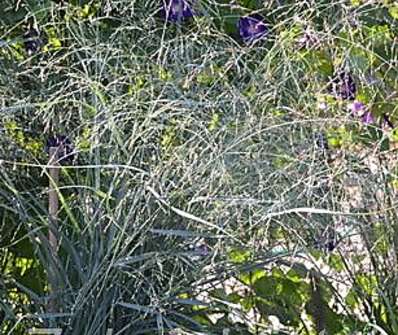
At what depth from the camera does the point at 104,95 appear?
1482 millimetres

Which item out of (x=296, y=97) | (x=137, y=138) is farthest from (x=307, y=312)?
(x=137, y=138)

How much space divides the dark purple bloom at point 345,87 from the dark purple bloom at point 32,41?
0.54 meters

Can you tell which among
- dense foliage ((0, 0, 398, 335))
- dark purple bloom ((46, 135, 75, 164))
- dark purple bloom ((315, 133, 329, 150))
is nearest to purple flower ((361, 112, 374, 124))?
dense foliage ((0, 0, 398, 335))

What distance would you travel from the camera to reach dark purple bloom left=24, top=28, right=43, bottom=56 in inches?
65.7

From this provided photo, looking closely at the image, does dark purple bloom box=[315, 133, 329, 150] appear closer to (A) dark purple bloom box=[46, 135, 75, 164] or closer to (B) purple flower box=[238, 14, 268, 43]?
(B) purple flower box=[238, 14, 268, 43]

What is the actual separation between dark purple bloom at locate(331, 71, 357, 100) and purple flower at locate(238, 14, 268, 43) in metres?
0.17

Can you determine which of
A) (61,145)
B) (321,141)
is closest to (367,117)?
(321,141)

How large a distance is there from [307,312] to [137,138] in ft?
1.71

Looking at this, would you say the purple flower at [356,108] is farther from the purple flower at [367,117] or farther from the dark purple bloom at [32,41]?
the dark purple bloom at [32,41]

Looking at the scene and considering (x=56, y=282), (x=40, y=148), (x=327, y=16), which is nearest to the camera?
(x=56, y=282)

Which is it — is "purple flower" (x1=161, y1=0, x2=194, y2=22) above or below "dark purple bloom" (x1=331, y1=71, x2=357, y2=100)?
above

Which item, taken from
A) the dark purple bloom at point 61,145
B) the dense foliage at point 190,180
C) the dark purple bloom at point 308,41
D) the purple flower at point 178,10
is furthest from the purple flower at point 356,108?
the dark purple bloom at point 61,145

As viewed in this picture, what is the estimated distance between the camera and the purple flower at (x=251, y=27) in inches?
67.0

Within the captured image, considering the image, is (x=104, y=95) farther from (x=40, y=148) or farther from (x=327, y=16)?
(x=327, y=16)
